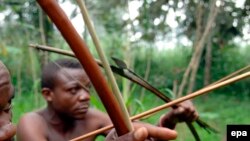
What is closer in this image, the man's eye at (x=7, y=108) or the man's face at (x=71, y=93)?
the man's eye at (x=7, y=108)

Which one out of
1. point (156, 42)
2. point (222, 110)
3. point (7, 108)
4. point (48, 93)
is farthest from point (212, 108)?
point (7, 108)

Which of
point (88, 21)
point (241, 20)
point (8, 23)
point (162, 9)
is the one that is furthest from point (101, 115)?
point (241, 20)

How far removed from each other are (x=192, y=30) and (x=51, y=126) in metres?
6.46

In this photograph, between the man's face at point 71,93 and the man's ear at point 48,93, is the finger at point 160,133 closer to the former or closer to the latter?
the man's face at point 71,93

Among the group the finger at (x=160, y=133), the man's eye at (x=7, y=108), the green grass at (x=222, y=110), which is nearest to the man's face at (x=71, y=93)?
the man's eye at (x=7, y=108)

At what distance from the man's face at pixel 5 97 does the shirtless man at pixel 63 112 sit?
2.86 ft

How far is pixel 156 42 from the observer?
818cm

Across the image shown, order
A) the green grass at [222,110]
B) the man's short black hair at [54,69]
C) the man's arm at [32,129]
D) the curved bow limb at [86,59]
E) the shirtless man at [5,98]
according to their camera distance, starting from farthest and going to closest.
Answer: the green grass at [222,110], the man's short black hair at [54,69], the man's arm at [32,129], the shirtless man at [5,98], the curved bow limb at [86,59]

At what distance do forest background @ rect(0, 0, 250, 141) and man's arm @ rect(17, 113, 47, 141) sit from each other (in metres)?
1.72

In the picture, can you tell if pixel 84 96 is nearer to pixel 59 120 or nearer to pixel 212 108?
pixel 59 120

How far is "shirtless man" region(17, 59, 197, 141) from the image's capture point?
1.98 metres

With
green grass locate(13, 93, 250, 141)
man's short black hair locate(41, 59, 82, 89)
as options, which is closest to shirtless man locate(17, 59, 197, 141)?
man's short black hair locate(41, 59, 82, 89)

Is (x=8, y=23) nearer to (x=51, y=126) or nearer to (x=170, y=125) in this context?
(x=51, y=126)

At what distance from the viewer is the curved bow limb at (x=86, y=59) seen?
735 millimetres
